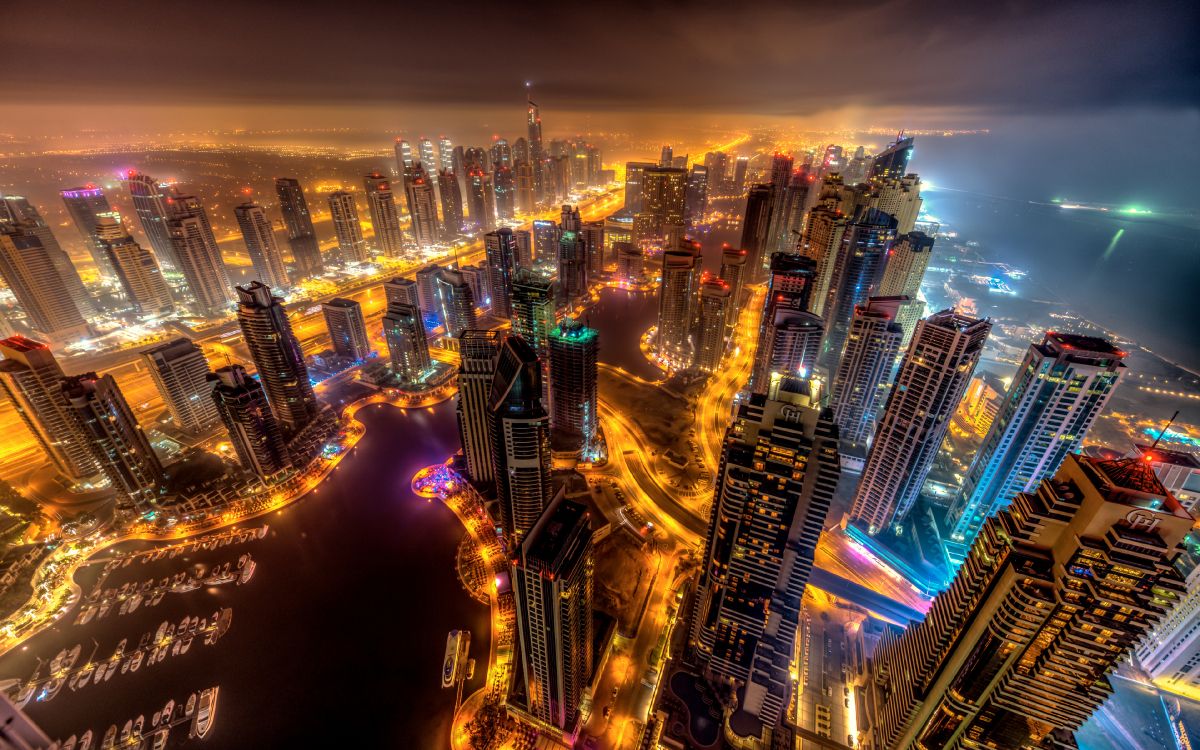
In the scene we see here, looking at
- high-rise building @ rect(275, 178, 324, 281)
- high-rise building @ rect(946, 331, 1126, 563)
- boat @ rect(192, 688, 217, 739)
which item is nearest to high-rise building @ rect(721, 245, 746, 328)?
high-rise building @ rect(946, 331, 1126, 563)

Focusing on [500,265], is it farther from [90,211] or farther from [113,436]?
[90,211]

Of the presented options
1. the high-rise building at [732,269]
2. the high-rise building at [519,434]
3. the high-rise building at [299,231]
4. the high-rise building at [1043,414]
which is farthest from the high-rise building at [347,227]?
the high-rise building at [1043,414]

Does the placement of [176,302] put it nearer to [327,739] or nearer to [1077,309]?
[327,739]

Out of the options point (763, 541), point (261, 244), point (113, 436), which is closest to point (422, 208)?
point (261, 244)

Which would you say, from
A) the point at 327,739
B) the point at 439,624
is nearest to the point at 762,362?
the point at 439,624

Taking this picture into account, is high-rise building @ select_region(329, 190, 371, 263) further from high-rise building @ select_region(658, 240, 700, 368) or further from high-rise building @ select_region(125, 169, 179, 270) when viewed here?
high-rise building @ select_region(658, 240, 700, 368)

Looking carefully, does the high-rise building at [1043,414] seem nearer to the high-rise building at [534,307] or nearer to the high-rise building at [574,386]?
the high-rise building at [574,386]
